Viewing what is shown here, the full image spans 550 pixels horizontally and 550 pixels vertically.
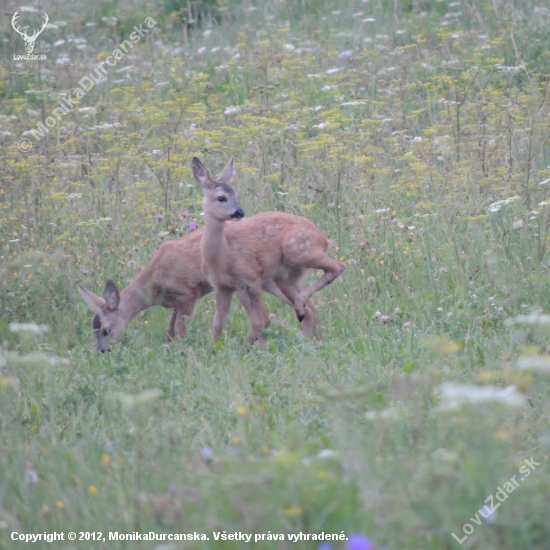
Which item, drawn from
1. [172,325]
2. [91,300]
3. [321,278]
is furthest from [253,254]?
[91,300]

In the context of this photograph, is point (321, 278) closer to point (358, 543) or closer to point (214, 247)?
point (214, 247)

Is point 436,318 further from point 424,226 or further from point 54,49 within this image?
point 54,49

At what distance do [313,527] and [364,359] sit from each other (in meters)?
3.09

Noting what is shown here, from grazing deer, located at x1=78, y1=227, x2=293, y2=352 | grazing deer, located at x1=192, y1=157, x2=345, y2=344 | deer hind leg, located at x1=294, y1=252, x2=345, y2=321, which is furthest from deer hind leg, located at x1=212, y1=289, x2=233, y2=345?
deer hind leg, located at x1=294, y1=252, x2=345, y2=321

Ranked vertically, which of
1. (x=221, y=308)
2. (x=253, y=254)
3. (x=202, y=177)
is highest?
(x=202, y=177)

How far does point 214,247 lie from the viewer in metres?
8.02

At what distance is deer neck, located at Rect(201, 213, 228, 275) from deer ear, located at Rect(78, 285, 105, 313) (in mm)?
996

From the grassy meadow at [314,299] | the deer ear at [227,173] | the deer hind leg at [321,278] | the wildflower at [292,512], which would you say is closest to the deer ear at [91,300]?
the grassy meadow at [314,299]

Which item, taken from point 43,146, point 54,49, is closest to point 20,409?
point 43,146

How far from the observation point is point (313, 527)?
3170mm

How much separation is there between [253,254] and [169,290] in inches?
38.6

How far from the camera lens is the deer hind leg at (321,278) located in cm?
808

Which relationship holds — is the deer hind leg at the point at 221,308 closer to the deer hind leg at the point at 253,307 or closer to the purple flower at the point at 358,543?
the deer hind leg at the point at 253,307

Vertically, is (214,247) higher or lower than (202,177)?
lower
